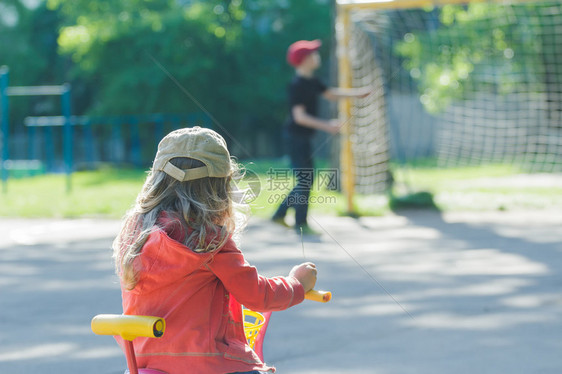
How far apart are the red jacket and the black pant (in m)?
3.53

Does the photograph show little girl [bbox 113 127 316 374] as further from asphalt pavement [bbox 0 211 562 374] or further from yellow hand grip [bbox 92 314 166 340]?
asphalt pavement [bbox 0 211 562 374]

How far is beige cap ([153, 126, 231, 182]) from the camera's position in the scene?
201cm

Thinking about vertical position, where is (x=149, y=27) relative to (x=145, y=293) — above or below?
above

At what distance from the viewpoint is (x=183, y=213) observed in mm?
2004

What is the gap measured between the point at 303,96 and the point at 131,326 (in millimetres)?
4861

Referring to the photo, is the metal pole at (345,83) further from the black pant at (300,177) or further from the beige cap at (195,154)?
the beige cap at (195,154)

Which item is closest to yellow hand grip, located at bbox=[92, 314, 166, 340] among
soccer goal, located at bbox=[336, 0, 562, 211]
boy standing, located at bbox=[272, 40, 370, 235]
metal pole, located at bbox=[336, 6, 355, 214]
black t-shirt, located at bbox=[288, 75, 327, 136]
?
boy standing, located at bbox=[272, 40, 370, 235]

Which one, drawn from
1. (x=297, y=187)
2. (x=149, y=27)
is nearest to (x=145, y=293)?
(x=297, y=187)

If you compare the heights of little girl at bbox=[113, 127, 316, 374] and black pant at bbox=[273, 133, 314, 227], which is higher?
little girl at bbox=[113, 127, 316, 374]

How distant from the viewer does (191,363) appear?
193 cm

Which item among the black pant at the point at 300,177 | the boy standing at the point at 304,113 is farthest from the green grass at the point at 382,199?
the boy standing at the point at 304,113

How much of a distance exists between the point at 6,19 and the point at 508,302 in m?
24.9

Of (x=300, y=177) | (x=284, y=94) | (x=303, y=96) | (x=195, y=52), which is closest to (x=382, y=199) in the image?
(x=303, y=96)

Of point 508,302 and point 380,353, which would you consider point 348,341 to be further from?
point 508,302
